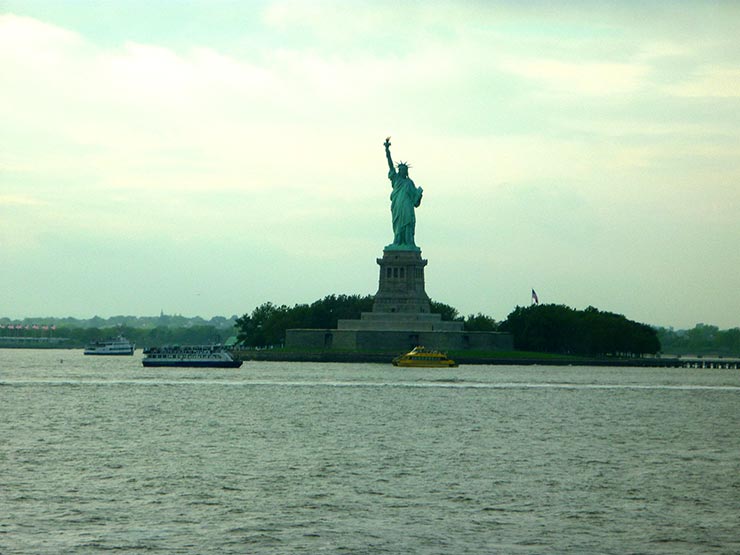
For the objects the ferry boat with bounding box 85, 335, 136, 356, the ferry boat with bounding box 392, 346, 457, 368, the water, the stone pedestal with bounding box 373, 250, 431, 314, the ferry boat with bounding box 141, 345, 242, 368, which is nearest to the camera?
the water

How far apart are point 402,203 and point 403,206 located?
1.15 feet

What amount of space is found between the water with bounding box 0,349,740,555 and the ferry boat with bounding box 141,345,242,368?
137 ft

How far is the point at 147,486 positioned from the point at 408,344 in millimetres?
99577

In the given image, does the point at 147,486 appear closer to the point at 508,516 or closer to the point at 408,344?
the point at 508,516

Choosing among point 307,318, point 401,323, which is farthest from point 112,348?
point 401,323

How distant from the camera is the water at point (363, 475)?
29984 millimetres

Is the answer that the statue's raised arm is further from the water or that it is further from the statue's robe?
the water

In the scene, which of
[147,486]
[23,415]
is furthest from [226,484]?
Answer: [23,415]

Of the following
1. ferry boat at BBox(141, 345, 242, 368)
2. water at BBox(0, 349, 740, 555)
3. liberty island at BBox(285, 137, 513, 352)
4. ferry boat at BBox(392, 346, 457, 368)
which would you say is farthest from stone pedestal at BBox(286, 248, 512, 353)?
water at BBox(0, 349, 740, 555)

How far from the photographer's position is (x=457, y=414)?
2520 inches

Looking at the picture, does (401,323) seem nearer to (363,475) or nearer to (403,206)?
(403,206)

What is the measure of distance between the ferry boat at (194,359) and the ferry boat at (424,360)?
14987mm

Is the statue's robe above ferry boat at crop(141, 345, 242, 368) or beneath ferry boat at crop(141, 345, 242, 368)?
above

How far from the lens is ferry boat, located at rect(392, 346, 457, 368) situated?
122250 mm
